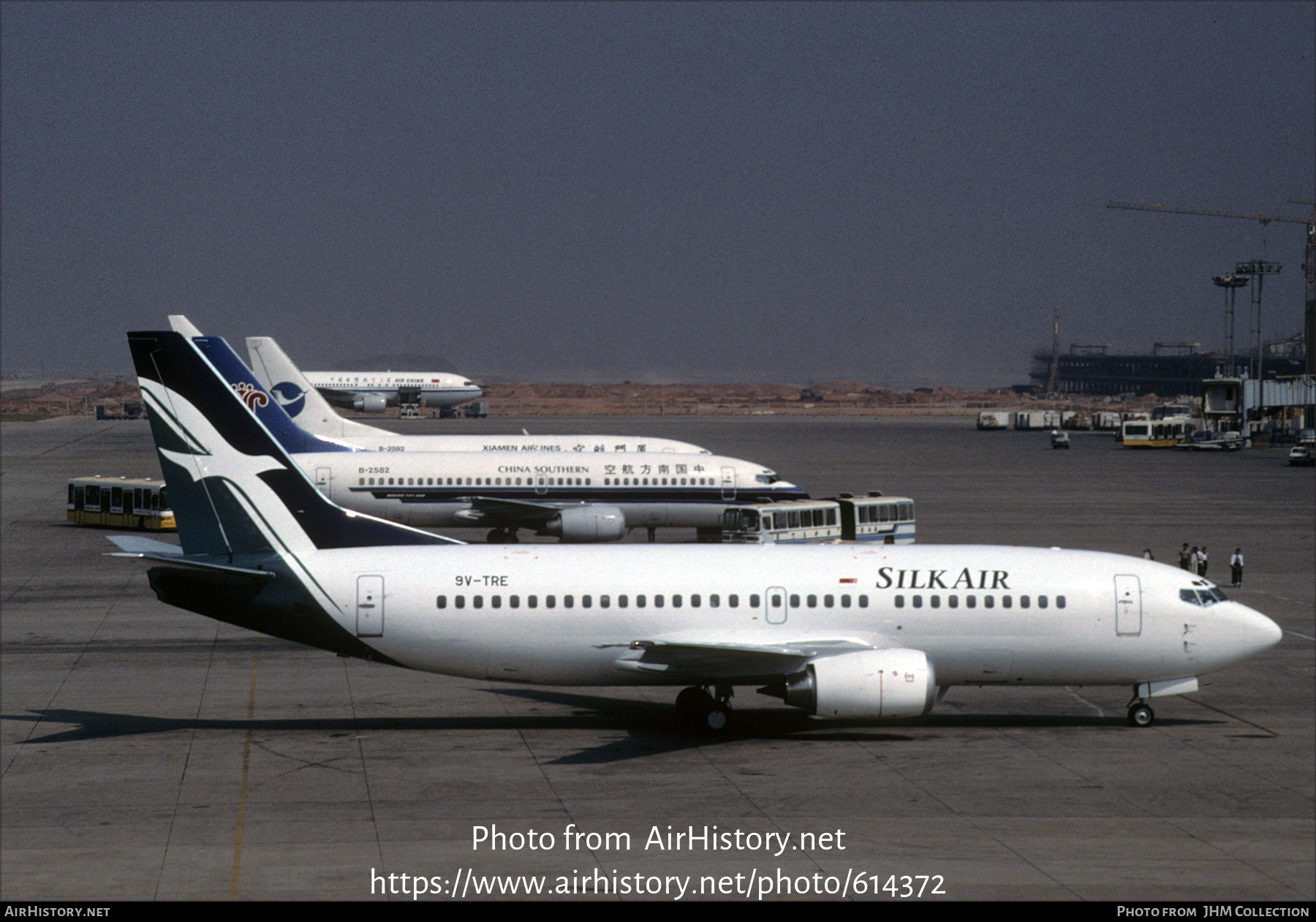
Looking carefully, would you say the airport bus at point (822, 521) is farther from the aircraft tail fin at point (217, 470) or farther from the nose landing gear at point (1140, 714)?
the aircraft tail fin at point (217, 470)

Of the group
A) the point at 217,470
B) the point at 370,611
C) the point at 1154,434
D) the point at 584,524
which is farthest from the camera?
the point at 1154,434

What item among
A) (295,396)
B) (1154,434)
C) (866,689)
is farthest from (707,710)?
(1154,434)

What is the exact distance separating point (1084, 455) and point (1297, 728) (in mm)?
119352

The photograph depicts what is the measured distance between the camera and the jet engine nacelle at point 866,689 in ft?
96.5

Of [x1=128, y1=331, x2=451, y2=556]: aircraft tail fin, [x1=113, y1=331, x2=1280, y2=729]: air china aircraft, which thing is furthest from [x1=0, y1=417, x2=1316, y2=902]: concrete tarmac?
[x1=128, y1=331, x2=451, y2=556]: aircraft tail fin

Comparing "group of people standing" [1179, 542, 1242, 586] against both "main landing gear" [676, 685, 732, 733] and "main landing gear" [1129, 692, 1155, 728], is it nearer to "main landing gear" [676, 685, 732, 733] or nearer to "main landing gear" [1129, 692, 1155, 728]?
"main landing gear" [1129, 692, 1155, 728]

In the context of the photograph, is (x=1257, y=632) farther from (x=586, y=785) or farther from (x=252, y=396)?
(x=252, y=396)

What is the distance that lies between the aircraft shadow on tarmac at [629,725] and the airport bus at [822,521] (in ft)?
84.9

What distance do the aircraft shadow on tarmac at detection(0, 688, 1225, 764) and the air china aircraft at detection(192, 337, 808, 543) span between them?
32.9 meters

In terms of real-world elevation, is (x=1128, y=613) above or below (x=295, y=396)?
below

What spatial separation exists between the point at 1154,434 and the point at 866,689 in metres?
146

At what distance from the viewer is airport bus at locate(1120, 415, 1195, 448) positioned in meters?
164

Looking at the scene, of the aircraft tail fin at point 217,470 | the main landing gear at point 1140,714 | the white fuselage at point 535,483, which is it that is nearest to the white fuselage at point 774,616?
the main landing gear at point 1140,714

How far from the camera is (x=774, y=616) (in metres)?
31.5
